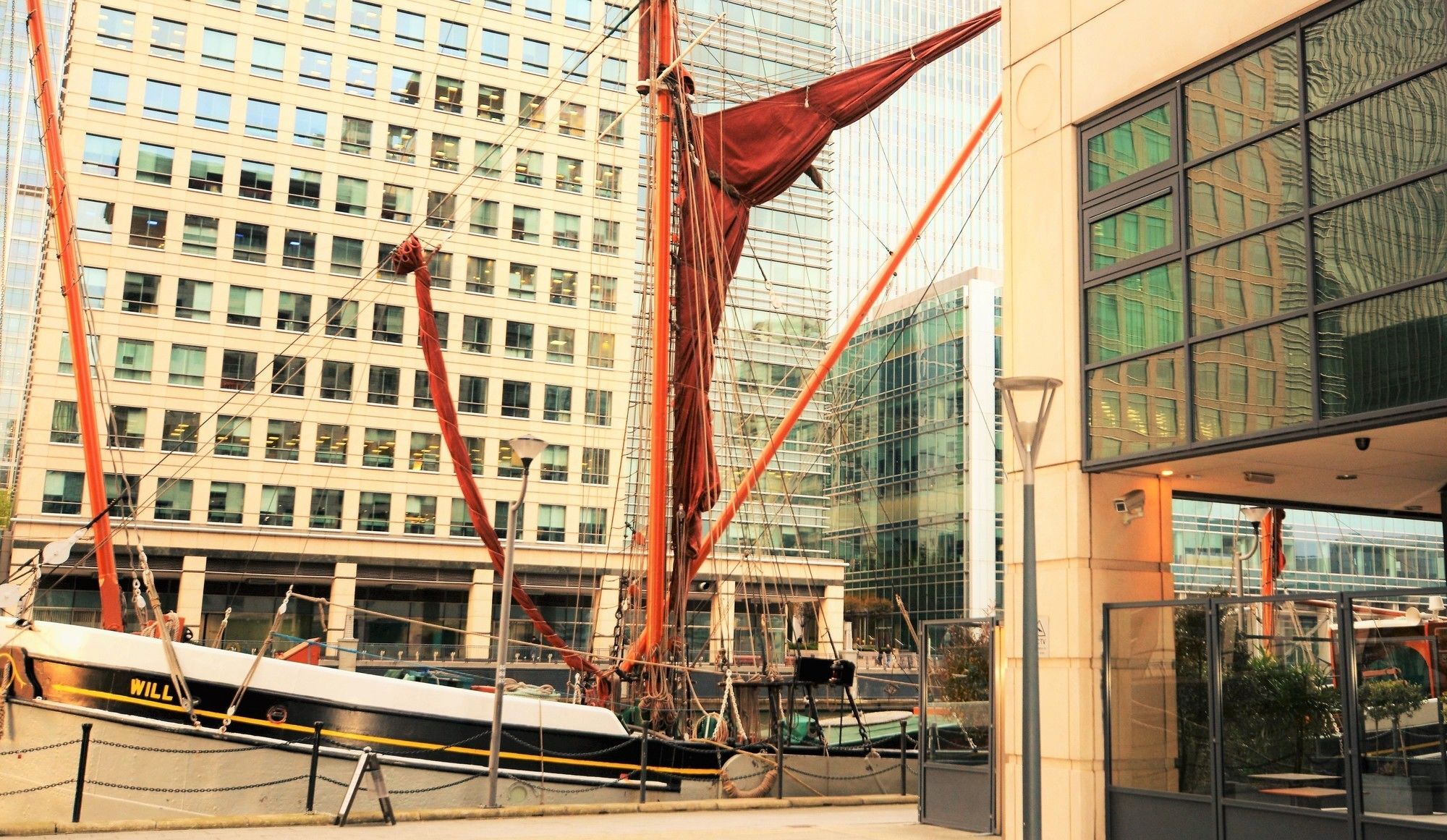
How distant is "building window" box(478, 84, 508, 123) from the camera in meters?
59.6

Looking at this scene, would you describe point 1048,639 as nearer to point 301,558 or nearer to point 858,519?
point 301,558

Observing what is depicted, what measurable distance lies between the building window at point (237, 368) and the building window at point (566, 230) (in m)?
14.7

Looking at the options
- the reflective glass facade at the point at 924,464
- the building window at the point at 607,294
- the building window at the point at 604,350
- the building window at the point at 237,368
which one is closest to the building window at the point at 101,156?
the building window at the point at 237,368

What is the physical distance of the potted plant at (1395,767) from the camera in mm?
10617

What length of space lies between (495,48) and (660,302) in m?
40.3

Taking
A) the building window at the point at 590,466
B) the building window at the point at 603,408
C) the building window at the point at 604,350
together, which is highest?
the building window at the point at 604,350

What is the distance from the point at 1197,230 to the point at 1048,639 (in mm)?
4811

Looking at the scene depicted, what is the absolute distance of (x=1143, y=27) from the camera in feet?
45.8

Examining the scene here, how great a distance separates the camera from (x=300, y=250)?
55750 millimetres

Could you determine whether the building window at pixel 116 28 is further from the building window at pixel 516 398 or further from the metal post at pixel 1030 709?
the metal post at pixel 1030 709

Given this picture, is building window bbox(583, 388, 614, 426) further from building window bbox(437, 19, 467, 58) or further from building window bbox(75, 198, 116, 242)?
building window bbox(75, 198, 116, 242)

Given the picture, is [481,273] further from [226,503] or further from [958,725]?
[958,725]

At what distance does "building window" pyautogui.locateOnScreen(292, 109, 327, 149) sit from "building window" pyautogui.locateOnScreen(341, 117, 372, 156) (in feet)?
2.90

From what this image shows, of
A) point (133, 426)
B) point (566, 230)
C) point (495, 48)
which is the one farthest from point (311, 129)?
point (133, 426)
